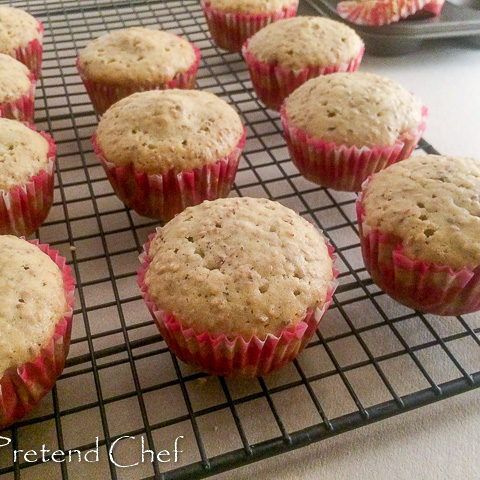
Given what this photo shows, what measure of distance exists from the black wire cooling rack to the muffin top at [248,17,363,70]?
1.47 feet

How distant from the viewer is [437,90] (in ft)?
7.24

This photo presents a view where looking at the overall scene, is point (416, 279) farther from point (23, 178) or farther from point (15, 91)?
point (15, 91)

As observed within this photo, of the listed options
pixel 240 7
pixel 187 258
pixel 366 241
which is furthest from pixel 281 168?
pixel 240 7

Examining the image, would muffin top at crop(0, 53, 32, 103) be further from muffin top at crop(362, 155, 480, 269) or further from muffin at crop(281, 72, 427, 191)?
muffin top at crop(362, 155, 480, 269)

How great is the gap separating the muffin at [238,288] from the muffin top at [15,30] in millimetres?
1227

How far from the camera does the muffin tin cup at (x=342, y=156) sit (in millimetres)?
1501

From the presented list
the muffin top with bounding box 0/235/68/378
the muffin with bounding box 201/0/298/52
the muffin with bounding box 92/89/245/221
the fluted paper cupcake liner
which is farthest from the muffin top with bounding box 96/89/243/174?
the fluted paper cupcake liner

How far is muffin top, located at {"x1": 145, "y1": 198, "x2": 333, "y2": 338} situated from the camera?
104cm

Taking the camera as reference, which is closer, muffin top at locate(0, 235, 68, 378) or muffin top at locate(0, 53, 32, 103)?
muffin top at locate(0, 235, 68, 378)

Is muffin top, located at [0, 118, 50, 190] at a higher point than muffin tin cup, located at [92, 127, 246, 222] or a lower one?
higher

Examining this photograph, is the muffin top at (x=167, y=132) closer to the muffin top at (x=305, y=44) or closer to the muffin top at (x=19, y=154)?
the muffin top at (x=19, y=154)

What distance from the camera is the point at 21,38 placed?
2.00 meters

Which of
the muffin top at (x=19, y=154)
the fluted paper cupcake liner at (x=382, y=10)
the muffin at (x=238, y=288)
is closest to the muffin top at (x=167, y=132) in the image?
the muffin top at (x=19, y=154)

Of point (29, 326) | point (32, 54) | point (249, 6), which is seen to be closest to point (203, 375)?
point (29, 326)
